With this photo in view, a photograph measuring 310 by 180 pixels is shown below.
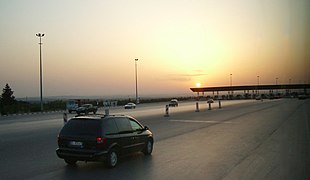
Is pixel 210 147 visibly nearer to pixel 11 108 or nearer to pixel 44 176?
pixel 44 176

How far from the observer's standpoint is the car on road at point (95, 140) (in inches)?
395

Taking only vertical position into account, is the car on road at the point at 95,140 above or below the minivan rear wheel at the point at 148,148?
above

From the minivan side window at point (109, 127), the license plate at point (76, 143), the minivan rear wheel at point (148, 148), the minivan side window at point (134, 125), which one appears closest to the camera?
the license plate at point (76, 143)

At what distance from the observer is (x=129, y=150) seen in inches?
444

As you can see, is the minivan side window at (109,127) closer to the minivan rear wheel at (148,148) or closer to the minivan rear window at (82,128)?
the minivan rear window at (82,128)

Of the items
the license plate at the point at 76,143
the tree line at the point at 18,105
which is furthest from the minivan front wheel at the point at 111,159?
the tree line at the point at 18,105

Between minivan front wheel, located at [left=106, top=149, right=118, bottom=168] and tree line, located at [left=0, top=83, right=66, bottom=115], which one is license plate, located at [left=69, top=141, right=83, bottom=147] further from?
tree line, located at [left=0, top=83, right=66, bottom=115]

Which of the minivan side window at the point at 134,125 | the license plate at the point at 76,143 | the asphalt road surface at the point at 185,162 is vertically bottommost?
the asphalt road surface at the point at 185,162

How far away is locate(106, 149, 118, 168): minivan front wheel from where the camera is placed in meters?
10.1

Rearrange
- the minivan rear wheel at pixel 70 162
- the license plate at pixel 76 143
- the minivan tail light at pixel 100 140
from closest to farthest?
the minivan tail light at pixel 100 140, the license plate at pixel 76 143, the minivan rear wheel at pixel 70 162

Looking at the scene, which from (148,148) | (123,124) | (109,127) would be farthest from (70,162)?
(148,148)

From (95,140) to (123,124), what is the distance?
145 centimetres

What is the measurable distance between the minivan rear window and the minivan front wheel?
63 cm

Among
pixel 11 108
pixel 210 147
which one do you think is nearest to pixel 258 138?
pixel 210 147
